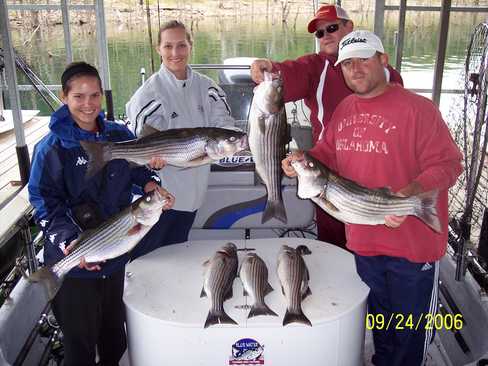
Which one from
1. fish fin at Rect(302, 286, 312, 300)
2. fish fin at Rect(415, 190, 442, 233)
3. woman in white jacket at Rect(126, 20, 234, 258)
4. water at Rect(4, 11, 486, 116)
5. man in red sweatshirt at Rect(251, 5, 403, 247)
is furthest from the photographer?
water at Rect(4, 11, 486, 116)

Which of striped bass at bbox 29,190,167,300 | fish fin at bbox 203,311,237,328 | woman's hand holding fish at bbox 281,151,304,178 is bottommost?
fish fin at bbox 203,311,237,328

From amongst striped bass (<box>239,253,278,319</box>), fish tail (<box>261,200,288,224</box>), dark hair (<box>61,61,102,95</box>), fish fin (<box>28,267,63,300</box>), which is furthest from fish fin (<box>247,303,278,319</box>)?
dark hair (<box>61,61,102,95</box>)

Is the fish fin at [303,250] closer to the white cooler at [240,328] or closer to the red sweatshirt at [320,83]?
the white cooler at [240,328]

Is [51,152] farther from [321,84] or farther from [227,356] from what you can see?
[321,84]

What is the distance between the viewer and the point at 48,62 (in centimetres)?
1565

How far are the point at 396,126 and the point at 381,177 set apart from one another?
0.26 m

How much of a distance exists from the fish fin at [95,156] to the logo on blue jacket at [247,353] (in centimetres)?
107

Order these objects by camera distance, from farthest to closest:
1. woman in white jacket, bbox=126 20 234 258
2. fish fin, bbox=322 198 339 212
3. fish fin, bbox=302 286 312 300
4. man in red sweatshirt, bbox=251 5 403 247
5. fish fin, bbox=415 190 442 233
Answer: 1. man in red sweatshirt, bbox=251 5 403 247
2. woman in white jacket, bbox=126 20 234 258
3. fish fin, bbox=302 286 312 300
4. fish fin, bbox=322 198 339 212
5. fish fin, bbox=415 190 442 233

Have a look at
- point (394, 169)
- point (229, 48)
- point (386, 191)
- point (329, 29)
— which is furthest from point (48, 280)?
point (229, 48)

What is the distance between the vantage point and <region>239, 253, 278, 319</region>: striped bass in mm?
2434

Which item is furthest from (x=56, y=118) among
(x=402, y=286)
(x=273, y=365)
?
(x=402, y=286)

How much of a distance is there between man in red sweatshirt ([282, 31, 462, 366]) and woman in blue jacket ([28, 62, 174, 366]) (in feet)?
3.15

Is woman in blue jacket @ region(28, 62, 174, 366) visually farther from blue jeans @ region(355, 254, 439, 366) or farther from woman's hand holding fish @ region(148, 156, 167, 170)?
blue jeans @ region(355, 254, 439, 366)
